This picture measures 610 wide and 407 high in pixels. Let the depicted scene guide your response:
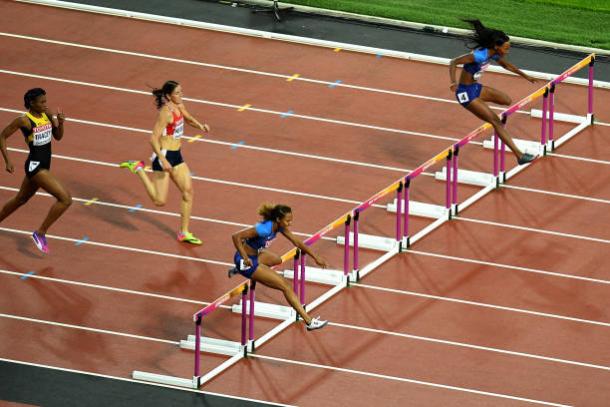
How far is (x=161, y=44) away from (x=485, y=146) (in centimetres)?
528

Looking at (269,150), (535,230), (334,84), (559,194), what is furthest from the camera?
(334,84)

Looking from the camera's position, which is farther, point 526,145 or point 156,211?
point 526,145

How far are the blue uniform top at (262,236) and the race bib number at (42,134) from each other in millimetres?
3008

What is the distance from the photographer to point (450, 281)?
2022 cm

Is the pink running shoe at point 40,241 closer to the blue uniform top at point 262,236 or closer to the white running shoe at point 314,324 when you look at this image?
the blue uniform top at point 262,236

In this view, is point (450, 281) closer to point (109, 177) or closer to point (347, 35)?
point (109, 177)

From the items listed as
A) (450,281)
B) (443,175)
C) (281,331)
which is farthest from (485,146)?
(281,331)

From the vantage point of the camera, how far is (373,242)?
2086cm

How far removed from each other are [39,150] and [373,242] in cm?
372

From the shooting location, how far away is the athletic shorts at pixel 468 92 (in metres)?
21.6

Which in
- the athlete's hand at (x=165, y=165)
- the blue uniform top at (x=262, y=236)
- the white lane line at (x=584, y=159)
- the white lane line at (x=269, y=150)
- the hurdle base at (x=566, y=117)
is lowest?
the blue uniform top at (x=262, y=236)

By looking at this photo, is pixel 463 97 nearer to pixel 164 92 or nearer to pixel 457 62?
pixel 457 62

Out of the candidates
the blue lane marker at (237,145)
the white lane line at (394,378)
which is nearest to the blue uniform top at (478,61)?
the blue lane marker at (237,145)

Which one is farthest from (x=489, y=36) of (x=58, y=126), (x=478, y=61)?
(x=58, y=126)
